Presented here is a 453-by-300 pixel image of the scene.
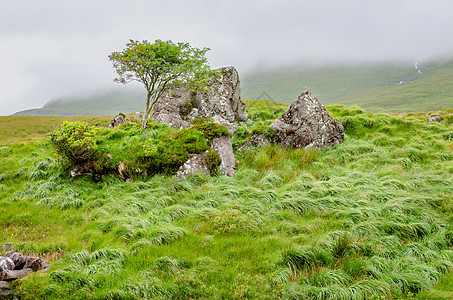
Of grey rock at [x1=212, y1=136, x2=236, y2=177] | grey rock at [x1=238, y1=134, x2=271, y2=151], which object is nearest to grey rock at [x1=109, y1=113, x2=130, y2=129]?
grey rock at [x1=238, y1=134, x2=271, y2=151]

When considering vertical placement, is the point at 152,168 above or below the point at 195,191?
above

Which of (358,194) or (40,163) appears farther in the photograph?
(40,163)

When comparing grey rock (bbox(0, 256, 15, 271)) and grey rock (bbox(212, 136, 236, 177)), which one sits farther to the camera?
grey rock (bbox(212, 136, 236, 177))

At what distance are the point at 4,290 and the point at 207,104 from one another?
1707 cm

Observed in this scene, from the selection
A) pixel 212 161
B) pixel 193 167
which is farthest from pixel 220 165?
pixel 193 167

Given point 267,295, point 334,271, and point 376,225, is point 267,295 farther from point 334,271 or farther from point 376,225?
point 376,225

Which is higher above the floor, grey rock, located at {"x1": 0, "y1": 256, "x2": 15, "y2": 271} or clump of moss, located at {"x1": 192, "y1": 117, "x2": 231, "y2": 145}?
clump of moss, located at {"x1": 192, "y1": 117, "x2": 231, "y2": 145}

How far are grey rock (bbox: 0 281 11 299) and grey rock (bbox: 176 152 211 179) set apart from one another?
6856 mm

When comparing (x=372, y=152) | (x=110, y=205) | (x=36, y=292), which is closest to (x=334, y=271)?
(x=36, y=292)

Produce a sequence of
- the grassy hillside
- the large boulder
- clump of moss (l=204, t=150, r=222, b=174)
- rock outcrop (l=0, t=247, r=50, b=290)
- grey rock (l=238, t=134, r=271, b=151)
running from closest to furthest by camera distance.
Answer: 1. rock outcrop (l=0, t=247, r=50, b=290)
2. the grassy hillside
3. clump of moss (l=204, t=150, r=222, b=174)
4. grey rock (l=238, t=134, r=271, b=151)
5. the large boulder

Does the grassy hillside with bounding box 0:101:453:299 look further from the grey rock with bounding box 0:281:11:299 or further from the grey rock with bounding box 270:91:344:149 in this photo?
the grey rock with bounding box 270:91:344:149

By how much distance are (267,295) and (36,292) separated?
418 centimetres

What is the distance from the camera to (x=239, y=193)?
9070 millimetres

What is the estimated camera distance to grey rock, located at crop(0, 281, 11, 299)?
4.16m
